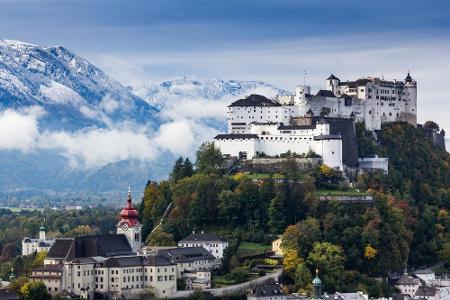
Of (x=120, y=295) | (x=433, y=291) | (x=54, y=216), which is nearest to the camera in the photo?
(x=120, y=295)

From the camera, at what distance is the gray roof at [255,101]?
120000mm

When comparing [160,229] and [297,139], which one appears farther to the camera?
[297,139]

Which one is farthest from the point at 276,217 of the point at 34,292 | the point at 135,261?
the point at 34,292

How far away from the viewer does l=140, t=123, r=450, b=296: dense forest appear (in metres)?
98.6

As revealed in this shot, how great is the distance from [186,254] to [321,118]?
2720cm

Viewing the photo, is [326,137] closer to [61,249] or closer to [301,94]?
[301,94]

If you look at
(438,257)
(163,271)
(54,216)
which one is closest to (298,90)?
(438,257)

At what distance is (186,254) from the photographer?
310 ft

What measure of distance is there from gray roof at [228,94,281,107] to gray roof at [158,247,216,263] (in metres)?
25.5

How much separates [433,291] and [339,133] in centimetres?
2111

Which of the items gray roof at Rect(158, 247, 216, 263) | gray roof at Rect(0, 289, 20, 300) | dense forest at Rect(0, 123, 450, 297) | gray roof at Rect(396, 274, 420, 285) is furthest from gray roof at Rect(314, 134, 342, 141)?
gray roof at Rect(0, 289, 20, 300)

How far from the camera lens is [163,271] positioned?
90.1 m

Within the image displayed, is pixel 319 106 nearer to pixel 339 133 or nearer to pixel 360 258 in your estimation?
pixel 339 133

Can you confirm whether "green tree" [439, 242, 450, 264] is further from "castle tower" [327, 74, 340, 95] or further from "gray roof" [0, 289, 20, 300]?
"gray roof" [0, 289, 20, 300]
